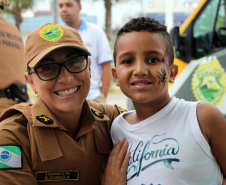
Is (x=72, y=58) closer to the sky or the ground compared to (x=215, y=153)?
closer to the sky

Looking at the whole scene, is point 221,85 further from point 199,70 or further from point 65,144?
point 65,144

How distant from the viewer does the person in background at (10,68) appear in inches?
107

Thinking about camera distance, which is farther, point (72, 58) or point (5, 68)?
point (5, 68)

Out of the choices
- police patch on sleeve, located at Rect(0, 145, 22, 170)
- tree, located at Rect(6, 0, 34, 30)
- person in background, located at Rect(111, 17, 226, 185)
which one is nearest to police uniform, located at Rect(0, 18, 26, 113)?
police patch on sleeve, located at Rect(0, 145, 22, 170)

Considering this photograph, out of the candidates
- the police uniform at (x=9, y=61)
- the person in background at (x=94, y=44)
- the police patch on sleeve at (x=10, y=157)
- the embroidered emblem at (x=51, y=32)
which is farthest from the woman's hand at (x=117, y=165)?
the person in background at (x=94, y=44)

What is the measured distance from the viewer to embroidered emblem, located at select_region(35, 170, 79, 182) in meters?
1.70

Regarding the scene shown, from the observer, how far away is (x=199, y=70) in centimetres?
296

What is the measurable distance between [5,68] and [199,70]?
180 centimetres

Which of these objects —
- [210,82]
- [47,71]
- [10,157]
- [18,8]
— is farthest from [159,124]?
[18,8]

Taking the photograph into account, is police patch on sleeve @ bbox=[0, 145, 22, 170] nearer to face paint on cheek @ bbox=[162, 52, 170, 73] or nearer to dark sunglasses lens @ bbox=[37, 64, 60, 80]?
dark sunglasses lens @ bbox=[37, 64, 60, 80]

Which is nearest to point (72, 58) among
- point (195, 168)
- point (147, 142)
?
point (147, 142)

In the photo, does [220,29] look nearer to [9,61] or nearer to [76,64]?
[76,64]

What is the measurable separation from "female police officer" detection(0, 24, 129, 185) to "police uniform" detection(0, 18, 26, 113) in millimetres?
908

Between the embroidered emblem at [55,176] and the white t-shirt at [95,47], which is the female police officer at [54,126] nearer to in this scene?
the embroidered emblem at [55,176]
